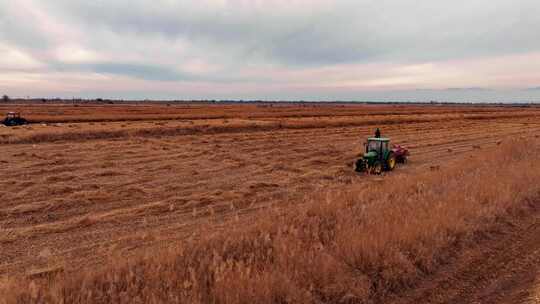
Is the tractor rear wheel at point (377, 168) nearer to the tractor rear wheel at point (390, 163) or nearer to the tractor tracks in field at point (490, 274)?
the tractor rear wheel at point (390, 163)

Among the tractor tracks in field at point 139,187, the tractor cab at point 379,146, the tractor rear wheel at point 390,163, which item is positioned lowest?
the tractor tracks in field at point 139,187

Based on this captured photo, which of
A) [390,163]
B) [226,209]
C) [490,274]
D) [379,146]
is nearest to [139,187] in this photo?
[226,209]

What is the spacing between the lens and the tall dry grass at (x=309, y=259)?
4.71 m

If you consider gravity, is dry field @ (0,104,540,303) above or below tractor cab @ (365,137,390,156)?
below

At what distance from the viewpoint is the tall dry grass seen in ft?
15.5

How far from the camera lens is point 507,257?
262 inches

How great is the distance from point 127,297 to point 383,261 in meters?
3.80

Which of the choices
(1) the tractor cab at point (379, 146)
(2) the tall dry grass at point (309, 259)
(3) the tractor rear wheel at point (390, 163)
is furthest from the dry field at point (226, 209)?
(1) the tractor cab at point (379, 146)

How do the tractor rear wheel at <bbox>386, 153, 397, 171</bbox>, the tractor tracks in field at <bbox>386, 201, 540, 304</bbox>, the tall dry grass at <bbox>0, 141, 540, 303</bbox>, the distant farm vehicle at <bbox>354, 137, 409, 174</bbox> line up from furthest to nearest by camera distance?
the tractor rear wheel at <bbox>386, 153, 397, 171</bbox> → the distant farm vehicle at <bbox>354, 137, 409, 174</bbox> → the tractor tracks in field at <bbox>386, 201, 540, 304</bbox> → the tall dry grass at <bbox>0, 141, 540, 303</bbox>

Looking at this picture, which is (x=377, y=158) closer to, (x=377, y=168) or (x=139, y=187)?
(x=377, y=168)

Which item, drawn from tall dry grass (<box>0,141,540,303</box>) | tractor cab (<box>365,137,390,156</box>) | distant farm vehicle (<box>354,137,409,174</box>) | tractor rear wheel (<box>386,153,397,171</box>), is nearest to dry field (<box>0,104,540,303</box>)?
tall dry grass (<box>0,141,540,303</box>)

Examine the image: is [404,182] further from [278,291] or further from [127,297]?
[127,297]

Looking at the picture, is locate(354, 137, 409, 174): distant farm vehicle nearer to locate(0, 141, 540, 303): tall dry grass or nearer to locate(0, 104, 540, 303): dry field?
locate(0, 104, 540, 303): dry field

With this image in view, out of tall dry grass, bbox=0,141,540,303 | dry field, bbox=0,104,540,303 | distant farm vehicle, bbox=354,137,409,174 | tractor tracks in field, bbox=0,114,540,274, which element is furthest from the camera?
distant farm vehicle, bbox=354,137,409,174
